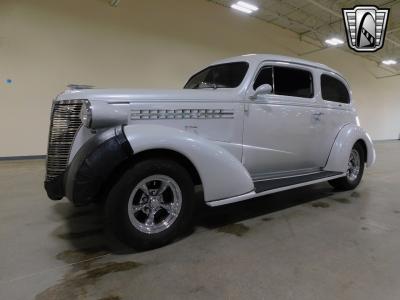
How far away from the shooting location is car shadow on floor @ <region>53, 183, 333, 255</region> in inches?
85.9

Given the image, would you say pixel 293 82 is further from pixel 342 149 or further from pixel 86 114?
pixel 86 114

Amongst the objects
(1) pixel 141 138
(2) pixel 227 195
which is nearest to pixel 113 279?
(1) pixel 141 138

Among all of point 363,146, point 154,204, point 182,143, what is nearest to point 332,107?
point 363,146

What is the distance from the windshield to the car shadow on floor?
137 cm

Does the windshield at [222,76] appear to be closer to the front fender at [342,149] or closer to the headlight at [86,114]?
the headlight at [86,114]

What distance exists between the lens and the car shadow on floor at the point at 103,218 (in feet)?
7.16

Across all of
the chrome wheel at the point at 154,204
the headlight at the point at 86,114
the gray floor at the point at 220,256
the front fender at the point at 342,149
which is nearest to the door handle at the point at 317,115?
the front fender at the point at 342,149

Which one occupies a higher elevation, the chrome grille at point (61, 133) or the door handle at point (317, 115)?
the door handle at point (317, 115)

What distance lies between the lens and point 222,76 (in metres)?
2.99

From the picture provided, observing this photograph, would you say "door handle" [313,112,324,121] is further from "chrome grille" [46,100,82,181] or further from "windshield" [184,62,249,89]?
"chrome grille" [46,100,82,181]

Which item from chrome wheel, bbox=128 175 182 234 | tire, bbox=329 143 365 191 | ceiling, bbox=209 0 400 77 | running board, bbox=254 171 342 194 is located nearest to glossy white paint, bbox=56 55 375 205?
running board, bbox=254 171 342 194

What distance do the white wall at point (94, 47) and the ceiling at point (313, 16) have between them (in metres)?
0.90

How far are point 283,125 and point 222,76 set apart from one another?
34.5 inches

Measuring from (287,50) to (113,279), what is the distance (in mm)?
11673
